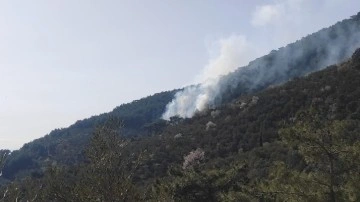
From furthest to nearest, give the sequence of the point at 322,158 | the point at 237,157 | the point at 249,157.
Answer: the point at 237,157 → the point at 249,157 → the point at 322,158

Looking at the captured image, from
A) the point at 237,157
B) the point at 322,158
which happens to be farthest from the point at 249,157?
the point at 322,158

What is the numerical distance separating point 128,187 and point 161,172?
57988mm

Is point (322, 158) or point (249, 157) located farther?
point (249, 157)

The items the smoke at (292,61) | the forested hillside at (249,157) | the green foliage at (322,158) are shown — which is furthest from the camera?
the smoke at (292,61)

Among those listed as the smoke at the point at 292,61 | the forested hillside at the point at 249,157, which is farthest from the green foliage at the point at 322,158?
the smoke at the point at 292,61

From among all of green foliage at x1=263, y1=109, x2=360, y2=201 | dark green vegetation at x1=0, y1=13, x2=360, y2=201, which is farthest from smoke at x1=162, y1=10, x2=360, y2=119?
green foliage at x1=263, y1=109, x2=360, y2=201

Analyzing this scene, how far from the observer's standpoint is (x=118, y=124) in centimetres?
1822

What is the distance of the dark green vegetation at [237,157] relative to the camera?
54.5 feet

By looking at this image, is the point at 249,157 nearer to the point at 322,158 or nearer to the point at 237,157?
the point at 237,157

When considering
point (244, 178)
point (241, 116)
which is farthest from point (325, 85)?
point (244, 178)

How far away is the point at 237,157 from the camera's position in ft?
225

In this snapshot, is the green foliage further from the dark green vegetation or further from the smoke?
the smoke

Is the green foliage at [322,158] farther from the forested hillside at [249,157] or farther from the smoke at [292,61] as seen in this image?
the smoke at [292,61]

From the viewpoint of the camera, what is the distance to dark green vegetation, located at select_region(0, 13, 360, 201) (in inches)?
654
